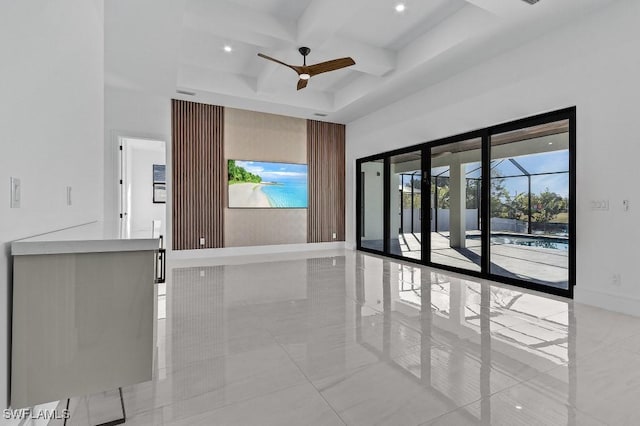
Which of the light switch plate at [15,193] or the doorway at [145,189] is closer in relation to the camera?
the light switch plate at [15,193]

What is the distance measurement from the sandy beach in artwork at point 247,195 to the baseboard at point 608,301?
5.76m

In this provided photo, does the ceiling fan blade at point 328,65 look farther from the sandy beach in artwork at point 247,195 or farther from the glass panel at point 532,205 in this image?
the sandy beach in artwork at point 247,195

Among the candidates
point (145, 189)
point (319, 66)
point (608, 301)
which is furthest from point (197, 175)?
point (608, 301)

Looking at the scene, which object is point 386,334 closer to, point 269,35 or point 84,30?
point 84,30

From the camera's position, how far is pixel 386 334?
8.87 feet

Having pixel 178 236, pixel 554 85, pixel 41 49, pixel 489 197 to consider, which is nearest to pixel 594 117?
pixel 554 85

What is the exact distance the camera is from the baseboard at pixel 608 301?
3281mm

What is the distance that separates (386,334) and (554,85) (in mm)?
3717

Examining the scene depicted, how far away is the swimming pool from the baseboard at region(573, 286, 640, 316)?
0.57 m

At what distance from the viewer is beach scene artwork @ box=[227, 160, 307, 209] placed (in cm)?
712

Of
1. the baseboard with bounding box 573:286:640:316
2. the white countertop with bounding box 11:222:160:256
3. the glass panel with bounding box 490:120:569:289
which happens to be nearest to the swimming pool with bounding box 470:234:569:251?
the glass panel with bounding box 490:120:569:289

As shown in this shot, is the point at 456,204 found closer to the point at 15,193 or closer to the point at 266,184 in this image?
the point at 266,184

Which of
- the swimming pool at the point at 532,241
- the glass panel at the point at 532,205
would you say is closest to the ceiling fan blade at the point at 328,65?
the glass panel at the point at 532,205

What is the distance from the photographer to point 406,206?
667 centimetres
